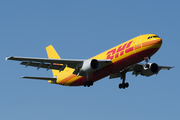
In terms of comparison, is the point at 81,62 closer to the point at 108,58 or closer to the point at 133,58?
the point at 108,58

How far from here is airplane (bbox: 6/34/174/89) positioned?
3466cm

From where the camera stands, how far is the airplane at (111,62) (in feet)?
114

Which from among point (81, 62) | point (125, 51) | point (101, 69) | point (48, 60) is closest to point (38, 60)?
point (48, 60)

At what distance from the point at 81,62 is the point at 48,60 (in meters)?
4.18

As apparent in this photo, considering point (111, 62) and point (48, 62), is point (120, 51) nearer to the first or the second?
point (111, 62)

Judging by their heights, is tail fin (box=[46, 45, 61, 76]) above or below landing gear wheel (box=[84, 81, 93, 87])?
above

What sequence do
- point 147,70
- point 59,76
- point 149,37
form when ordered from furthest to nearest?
1. point 59,76
2. point 147,70
3. point 149,37

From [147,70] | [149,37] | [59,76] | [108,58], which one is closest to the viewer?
[149,37]

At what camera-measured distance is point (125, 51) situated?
3553 cm

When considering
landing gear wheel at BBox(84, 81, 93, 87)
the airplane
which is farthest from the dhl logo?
landing gear wheel at BBox(84, 81, 93, 87)

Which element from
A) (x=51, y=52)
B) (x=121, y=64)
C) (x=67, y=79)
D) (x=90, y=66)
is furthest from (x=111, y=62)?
(x=51, y=52)

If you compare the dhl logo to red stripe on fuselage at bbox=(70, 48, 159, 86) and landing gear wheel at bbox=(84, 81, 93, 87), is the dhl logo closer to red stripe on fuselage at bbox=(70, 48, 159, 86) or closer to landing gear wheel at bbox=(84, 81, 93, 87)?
red stripe on fuselage at bbox=(70, 48, 159, 86)

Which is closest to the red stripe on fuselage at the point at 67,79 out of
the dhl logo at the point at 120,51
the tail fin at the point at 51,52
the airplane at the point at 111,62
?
the airplane at the point at 111,62

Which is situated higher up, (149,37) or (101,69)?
(149,37)
